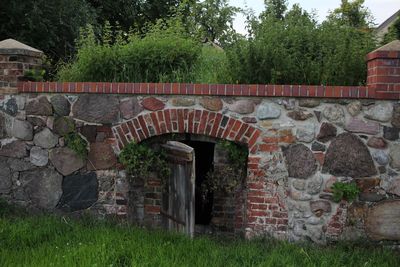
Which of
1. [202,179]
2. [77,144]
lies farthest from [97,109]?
[202,179]

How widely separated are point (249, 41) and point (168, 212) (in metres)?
2.66

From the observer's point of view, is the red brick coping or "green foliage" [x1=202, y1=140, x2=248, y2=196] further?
"green foliage" [x1=202, y1=140, x2=248, y2=196]

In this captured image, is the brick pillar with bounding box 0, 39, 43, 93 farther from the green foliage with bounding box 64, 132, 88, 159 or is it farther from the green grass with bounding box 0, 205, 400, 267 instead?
the green grass with bounding box 0, 205, 400, 267

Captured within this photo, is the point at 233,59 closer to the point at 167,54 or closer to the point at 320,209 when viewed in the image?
the point at 167,54

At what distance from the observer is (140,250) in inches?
194

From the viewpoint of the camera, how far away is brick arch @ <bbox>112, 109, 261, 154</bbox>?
6117mm

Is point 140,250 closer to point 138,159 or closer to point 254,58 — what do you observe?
point 138,159

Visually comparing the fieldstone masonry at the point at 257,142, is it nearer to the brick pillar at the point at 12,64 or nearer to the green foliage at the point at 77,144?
the green foliage at the point at 77,144

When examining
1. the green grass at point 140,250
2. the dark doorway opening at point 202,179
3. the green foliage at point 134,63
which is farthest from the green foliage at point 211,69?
the green grass at point 140,250

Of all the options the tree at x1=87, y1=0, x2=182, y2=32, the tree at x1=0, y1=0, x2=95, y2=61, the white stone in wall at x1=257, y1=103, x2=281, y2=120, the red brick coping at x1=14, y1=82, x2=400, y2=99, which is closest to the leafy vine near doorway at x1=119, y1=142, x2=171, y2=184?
the red brick coping at x1=14, y1=82, x2=400, y2=99

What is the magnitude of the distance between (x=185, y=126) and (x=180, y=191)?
3.05 ft

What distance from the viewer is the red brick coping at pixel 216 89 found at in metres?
5.82

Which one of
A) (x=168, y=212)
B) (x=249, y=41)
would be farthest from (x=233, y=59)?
(x=168, y=212)

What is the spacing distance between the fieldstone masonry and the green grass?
1.37 feet
